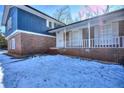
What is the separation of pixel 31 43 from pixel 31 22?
56.3 inches

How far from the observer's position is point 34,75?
12.1 ft

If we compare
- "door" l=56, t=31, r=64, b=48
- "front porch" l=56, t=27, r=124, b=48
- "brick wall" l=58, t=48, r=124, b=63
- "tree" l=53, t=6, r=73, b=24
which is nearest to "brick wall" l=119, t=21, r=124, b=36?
"front porch" l=56, t=27, r=124, b=48

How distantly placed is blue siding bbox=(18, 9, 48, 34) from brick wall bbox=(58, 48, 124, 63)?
322cm

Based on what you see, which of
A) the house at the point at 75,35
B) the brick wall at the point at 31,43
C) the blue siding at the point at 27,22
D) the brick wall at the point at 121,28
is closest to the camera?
the house at the point at 75,35

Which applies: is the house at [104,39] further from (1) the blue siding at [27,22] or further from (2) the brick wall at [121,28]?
(1) the blue siding at [27,22]

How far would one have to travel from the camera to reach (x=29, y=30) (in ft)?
27.6

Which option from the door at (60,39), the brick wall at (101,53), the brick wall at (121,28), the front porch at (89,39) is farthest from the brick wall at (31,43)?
the brick wall at (121,28)

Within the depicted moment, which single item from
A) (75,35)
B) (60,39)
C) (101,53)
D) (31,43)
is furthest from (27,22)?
(101,53)

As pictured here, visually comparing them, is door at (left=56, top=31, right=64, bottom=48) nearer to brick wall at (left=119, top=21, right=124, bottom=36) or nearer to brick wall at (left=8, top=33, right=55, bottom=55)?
brick wall at (left=8, top=33, right=55, bottom=55)

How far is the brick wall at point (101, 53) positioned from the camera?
16.3 ft

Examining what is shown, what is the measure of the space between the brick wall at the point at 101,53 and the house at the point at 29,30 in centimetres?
288

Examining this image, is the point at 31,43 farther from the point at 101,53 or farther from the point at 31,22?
the point at 101,53

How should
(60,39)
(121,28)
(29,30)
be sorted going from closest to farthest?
(121,28), (29,30), (60,39)
